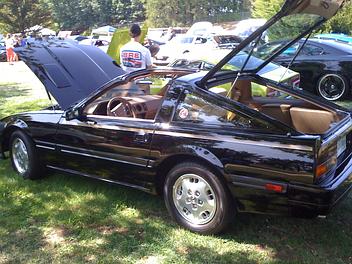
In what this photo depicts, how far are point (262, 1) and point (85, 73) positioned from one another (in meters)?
26.8

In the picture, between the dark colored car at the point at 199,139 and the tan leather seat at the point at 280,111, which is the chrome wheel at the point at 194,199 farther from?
the tan leather seat at the point at 280,111

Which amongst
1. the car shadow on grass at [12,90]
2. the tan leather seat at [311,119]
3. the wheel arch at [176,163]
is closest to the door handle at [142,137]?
the wheel arch at [176,163]

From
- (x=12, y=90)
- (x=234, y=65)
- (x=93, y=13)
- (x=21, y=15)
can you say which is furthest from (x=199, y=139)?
(x=93, y=13)

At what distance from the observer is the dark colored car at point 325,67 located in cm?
895

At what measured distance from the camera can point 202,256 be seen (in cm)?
339

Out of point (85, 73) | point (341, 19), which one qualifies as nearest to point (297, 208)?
point (85, 73)

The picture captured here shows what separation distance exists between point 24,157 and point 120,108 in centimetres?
154

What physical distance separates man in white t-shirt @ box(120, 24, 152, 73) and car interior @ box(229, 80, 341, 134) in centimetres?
250

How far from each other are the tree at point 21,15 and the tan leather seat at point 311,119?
5162 cm

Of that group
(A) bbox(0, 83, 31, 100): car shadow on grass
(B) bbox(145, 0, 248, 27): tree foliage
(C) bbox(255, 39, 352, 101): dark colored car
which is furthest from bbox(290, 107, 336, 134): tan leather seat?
(B) bbox(145, 0, 248, 27): tree foliage

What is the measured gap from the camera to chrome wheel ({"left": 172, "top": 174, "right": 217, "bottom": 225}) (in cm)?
361

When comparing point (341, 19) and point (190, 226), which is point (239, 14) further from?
point (190, 226)

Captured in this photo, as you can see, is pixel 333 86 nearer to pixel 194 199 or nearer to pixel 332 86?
pixel 332 86

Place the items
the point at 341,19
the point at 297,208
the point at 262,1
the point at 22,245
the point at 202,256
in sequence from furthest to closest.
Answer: the point at 262,1
the point at 341,19
the point at 22,245
the point at 202,256
the point at 297,208
